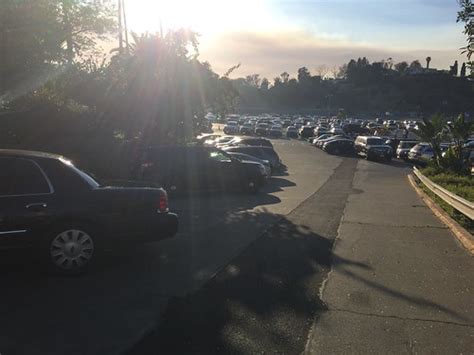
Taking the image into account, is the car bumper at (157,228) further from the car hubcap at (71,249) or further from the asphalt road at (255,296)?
the car hubcap at (71,249)

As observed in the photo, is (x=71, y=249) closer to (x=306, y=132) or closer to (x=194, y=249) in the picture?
(x=194, y=249)

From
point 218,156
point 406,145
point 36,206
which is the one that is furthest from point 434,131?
point 36,206

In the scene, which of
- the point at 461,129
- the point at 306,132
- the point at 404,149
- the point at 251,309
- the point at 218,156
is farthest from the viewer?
the point at 306,132

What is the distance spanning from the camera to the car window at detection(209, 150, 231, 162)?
15752mm

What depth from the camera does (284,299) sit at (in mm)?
5633

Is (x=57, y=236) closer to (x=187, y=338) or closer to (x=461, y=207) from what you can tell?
(x=187, y=338)

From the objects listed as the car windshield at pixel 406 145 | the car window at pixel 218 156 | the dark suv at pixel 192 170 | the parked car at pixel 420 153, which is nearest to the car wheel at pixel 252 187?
the dark suv at pixel 192 170

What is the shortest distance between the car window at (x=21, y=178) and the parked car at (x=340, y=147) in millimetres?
40113

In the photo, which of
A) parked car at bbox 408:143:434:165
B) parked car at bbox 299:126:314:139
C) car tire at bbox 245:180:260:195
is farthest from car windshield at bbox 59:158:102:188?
parked car at bbox 299:126:314:139

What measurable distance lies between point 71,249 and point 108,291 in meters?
0.86

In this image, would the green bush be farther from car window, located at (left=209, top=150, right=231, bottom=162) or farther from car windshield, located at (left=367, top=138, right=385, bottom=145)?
car windshield, located at (left=367, top=138, right=385, bottom=145)

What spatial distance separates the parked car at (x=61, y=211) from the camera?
5875 mm

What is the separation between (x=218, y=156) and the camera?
1595 cm

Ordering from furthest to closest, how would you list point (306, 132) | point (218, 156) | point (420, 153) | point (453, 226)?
point (306, 132), point (420, 153), point (218, 156), point (453, 226)
